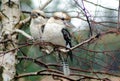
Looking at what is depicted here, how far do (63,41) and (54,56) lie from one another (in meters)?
0.21

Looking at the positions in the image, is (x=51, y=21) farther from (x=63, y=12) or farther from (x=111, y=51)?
(x=111, y=51)

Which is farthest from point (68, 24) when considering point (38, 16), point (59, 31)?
point (38, 16)

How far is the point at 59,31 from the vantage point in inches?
94.7

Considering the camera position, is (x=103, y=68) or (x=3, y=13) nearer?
(x=103, y=68)

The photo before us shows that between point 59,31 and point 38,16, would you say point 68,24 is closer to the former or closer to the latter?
point 59,31

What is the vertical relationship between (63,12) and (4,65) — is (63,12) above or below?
above

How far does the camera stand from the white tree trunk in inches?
99.8

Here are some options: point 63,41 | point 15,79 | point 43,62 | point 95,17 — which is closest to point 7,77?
point 15,79

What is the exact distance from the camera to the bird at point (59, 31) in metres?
2.35

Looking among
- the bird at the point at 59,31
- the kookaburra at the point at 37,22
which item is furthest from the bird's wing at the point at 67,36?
the kookaburra at the point at 37,22

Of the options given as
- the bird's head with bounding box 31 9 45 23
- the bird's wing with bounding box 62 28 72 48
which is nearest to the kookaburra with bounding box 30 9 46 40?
the bird's head with bounding box 31 9 45 23

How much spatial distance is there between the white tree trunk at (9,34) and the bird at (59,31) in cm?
28

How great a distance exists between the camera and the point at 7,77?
2.56 metres

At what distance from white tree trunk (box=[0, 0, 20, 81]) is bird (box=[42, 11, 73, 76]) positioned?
276mm
